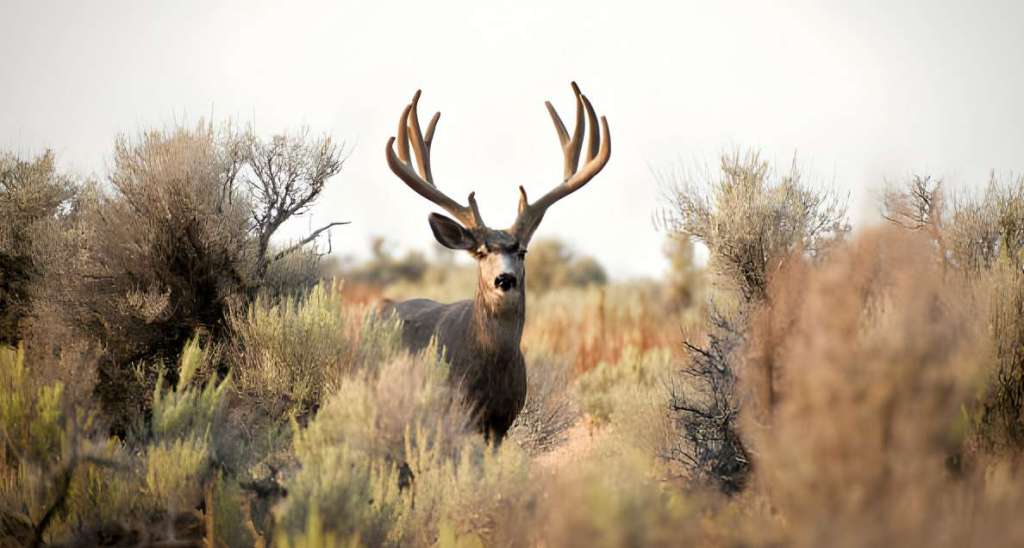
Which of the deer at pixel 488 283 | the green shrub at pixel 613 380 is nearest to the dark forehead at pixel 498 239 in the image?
the deer at pixel 488 283

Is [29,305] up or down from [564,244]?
down

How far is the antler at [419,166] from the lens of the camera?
22.4 feet

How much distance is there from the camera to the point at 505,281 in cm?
642

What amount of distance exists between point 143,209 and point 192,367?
6.06 ft

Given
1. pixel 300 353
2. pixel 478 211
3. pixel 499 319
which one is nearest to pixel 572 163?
pixel 478 211

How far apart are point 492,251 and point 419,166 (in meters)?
1.27

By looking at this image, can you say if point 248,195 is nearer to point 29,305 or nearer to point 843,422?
point 29,305

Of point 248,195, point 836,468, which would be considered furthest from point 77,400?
point 836,468

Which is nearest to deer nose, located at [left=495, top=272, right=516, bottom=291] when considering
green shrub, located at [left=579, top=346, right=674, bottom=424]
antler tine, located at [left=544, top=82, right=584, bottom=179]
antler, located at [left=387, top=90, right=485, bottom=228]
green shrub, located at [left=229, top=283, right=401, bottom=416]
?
antler, located at [left=387, top=90, right=485, bottom=228]

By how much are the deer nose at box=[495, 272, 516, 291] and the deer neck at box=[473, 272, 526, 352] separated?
71mm

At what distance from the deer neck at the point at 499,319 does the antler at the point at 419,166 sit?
0.60m

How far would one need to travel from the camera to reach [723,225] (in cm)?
721

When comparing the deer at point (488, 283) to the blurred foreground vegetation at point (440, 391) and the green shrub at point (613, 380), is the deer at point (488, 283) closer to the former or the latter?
the blurred foreground vegetation at point (440, 391)

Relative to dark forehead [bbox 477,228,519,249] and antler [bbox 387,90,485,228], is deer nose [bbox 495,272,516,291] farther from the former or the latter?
antler [bbox 387,90,485,228]
